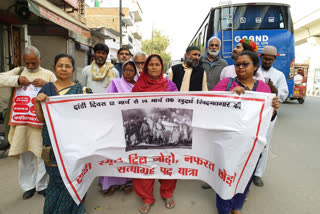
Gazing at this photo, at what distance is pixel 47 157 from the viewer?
5.98ft

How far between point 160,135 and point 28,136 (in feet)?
5.01

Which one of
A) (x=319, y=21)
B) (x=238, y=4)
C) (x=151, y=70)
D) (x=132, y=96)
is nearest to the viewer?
(x=132, y=96)

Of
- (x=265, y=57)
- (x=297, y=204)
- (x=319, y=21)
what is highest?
(x=319, y=21)

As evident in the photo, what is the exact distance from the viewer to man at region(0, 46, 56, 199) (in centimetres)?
216

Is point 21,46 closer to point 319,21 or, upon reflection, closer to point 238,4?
point 238,4

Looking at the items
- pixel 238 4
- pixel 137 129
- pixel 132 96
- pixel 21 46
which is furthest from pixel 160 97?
pixel 21 46

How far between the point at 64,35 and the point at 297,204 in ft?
35.2

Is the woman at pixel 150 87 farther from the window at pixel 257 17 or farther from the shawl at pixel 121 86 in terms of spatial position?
the window at pixel 257 17

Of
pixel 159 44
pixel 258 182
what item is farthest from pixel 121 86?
pixel 159 44

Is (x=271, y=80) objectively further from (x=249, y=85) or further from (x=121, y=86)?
(x=121, y=86)

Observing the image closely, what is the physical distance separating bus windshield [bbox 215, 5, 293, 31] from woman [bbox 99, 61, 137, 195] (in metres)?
5.02

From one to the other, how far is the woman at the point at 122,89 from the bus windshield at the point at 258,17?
5.02m

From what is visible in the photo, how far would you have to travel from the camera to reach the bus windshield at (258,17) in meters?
6.55

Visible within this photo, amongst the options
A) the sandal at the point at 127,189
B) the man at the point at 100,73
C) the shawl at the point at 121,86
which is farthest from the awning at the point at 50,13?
the sandal at the point at 127,189
